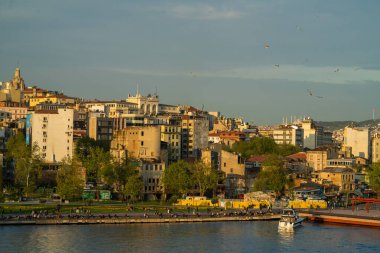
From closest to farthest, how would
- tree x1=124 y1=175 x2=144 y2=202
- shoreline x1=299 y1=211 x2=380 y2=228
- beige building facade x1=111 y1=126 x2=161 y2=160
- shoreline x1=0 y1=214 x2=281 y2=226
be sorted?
shoreline x1=0 y1=214 x2=281 y2=226 < shoreline x1=299 y1=211 x2=380 y2=228 < tree x1=124 y1=175 x2=144 y2=202 < beige building facade x1=111 y1=126 x2=161 y2=160

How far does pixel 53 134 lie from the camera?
329 feet

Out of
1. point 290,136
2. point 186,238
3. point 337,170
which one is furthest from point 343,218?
point 290,136

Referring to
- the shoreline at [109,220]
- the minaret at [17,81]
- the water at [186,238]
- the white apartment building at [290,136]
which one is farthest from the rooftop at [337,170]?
the minaret at [17,81]

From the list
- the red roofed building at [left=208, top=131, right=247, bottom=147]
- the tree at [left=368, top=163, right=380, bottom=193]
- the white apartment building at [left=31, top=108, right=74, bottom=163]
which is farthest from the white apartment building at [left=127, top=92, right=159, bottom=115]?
the tree at [left=368, top=163, right=380, bottom=193]

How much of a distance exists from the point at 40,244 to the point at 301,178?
49.2 meters

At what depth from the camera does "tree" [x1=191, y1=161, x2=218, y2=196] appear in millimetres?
80625

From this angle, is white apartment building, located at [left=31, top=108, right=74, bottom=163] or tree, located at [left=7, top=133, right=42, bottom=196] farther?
white apartment building, located at [left=31, top=108, right=74, bottom=163]

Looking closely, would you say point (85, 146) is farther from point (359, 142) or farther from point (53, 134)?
point (359, 142)

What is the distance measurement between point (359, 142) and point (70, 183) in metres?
84.8

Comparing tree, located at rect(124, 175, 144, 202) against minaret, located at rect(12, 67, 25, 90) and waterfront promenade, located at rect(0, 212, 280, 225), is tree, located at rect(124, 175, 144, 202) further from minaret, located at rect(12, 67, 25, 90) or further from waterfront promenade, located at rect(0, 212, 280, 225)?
minaret, located at rect(12, 67, 25, 90)

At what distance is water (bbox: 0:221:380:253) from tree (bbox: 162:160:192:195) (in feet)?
48.5

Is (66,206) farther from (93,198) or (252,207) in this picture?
(252,207)

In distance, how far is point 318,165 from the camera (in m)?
112

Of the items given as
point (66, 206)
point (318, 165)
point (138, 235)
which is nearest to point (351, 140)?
point (318, 165)
